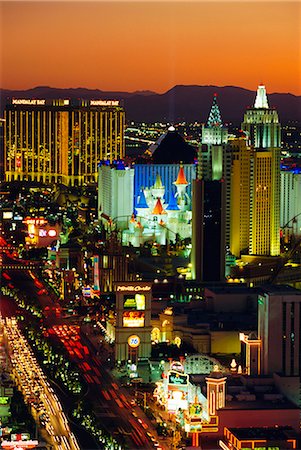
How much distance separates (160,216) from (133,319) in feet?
25.5

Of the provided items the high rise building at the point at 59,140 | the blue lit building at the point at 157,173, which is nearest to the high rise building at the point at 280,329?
the blue lit building at the point at 157,173

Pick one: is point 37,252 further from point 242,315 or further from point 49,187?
point 49,187

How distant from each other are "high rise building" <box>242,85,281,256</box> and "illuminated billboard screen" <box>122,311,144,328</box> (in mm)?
6096

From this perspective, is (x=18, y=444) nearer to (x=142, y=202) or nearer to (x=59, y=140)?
(x=142, y=202)

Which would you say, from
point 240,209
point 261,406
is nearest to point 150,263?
point 240,209

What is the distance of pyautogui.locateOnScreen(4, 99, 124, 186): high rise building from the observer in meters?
34.4

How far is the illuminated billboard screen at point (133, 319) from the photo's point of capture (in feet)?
52.9

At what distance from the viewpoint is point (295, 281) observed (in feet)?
66.7

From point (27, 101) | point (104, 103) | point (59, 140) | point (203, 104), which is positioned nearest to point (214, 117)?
point (203, 104)

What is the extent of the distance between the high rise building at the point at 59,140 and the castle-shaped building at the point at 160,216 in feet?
29.9

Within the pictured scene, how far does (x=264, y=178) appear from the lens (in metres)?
22.4

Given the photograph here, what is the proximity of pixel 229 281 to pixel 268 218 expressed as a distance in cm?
261

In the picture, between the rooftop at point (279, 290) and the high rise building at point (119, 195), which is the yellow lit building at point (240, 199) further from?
the rooftop at point (279, 290)

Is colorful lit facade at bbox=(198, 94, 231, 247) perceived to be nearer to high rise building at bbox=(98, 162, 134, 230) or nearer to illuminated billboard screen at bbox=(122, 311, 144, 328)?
high rise building at bbox=(98, 162, 134, 230)
